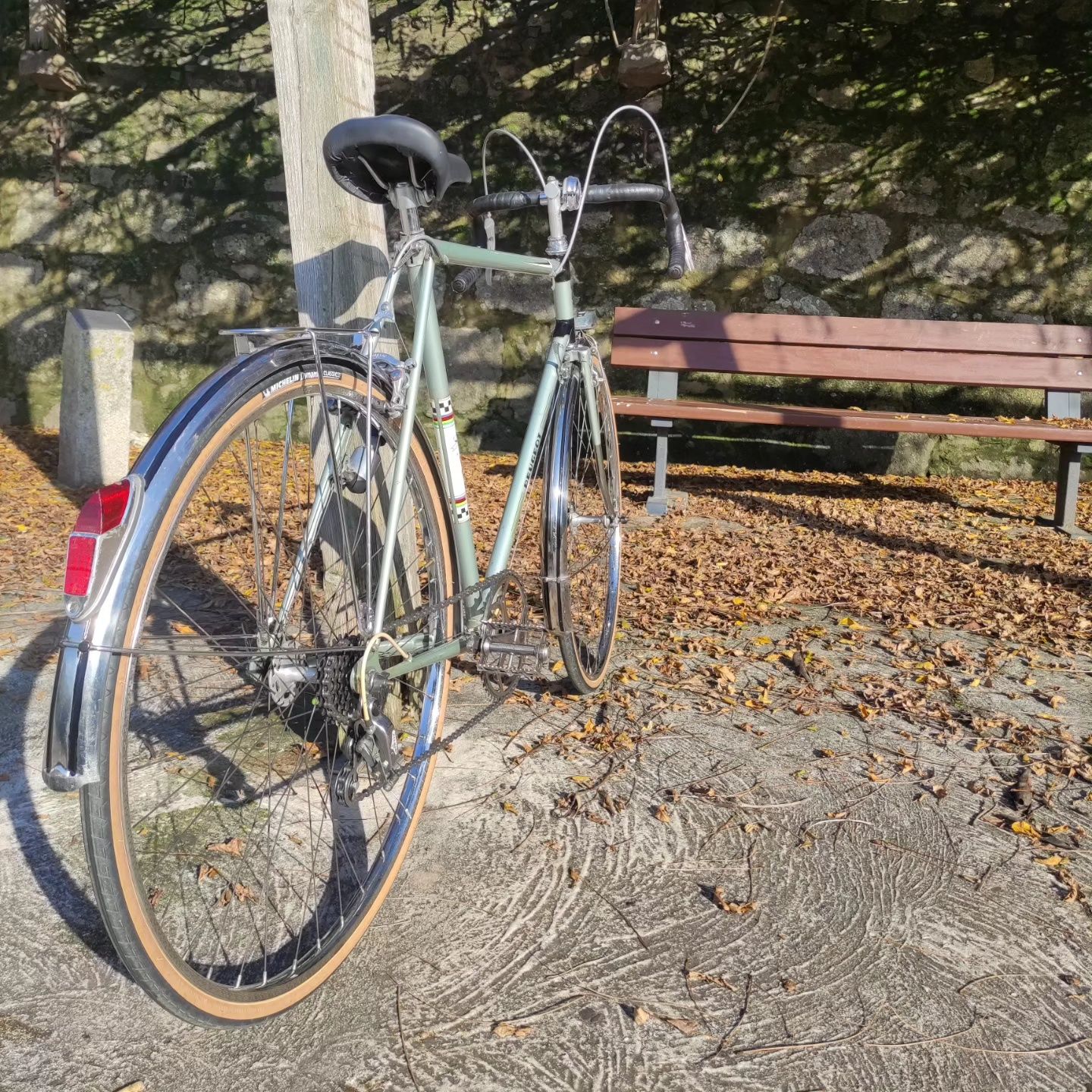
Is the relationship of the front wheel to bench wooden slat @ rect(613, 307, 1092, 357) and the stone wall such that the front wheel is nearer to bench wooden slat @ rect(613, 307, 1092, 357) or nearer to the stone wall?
bench wooden slat @ rect(613, 307, 1092, 357)

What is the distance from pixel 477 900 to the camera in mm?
1882

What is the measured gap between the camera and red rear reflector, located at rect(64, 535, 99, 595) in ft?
3.98

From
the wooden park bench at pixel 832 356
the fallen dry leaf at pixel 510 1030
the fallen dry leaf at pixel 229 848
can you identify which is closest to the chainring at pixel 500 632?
the fallen dry leaf at pixel 229 848

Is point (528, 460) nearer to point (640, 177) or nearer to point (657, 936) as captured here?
point (657, 936)

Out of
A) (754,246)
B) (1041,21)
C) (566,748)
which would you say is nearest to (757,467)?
(754,246)

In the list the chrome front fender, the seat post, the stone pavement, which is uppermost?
the seat post

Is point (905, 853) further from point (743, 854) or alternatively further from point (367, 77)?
point (367, 77)

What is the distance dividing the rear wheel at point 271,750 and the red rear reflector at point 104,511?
0.06 m

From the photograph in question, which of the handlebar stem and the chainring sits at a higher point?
the handlebar stem

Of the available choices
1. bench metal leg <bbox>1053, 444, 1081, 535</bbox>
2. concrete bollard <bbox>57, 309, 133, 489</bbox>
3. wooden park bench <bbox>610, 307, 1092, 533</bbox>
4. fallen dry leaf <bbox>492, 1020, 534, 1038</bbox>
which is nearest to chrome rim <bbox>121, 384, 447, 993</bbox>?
fallen dry leaf <bbox>492, 1020, 534, 1038</bbox>

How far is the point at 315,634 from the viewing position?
1799mm

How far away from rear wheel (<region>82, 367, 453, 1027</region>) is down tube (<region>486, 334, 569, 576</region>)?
5.6 inches

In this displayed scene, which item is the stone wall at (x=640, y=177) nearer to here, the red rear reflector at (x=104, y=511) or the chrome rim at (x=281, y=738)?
the chrome rim at (x=281, y=738)

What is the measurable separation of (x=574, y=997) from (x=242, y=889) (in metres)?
0.65
